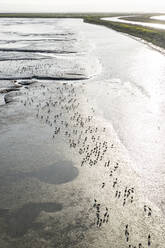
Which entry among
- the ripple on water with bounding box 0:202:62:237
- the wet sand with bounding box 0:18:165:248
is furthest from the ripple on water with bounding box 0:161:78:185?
the ripple on water with bounding box 0:202:62:237

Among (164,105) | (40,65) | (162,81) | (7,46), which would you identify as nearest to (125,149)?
(164,105)

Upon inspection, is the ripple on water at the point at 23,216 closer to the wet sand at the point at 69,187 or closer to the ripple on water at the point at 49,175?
the wet sand at the point at 69,187

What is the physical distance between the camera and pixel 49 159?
16125 mm

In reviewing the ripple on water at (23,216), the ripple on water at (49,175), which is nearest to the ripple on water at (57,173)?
the ripple on water at (49,175)

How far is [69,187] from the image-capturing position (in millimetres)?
13594

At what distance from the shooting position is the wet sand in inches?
425

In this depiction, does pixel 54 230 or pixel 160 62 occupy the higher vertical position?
pixel 160 62

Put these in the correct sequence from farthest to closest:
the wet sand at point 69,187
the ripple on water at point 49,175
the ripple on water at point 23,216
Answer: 1. the ripple on water at point 49,175
2. the ripple on water at point 23,216
3. the wet sand at point 69,187

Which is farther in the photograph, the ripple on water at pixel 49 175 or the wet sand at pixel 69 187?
the ripple on water at pixel 49 175

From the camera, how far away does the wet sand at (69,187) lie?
10797 mm

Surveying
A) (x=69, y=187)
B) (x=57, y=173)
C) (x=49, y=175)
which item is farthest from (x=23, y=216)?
(x=57, y=173)

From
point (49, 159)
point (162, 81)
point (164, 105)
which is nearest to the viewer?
point (49, 159)

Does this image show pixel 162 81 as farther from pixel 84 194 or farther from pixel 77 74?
pixel 84 194

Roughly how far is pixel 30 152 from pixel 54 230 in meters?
6.65
